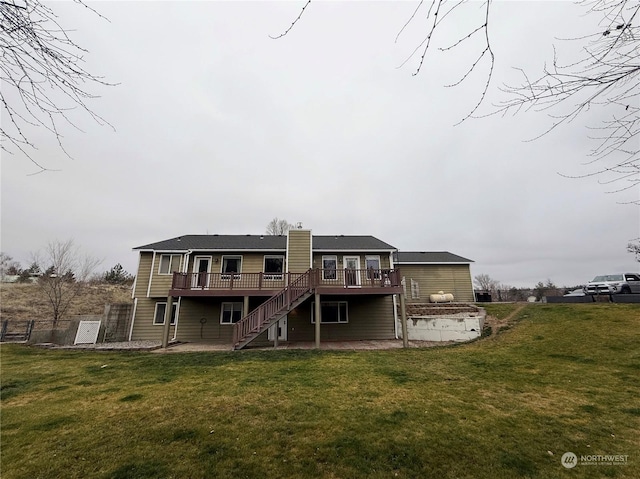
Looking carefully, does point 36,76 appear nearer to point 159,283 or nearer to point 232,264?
point 232,264

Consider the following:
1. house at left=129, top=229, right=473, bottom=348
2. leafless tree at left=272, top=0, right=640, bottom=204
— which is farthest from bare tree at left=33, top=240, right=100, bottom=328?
leafless tree at left=272, top=0, right=640, bottom=204

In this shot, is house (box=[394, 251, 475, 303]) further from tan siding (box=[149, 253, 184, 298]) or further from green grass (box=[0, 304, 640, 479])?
tan siding (box=[149, 253, 184, 298])

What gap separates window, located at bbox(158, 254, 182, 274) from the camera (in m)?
16.6

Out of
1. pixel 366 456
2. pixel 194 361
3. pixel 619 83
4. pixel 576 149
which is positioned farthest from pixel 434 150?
pixel 194 361

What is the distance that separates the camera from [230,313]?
16047 mm

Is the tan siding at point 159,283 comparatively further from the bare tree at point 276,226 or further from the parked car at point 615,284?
the parked car at point 615,284

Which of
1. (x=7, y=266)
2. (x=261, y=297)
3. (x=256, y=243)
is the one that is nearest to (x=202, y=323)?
(x=261, y=297)

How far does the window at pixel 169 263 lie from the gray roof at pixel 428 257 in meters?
15.0

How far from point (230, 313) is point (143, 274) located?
19.5 ft

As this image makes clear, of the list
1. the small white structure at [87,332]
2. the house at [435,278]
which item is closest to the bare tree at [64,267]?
the small white structure at [87,332]

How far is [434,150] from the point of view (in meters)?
12.3

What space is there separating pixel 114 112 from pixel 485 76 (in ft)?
12.4

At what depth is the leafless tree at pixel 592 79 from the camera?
1970mm

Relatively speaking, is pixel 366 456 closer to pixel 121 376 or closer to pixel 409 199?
pixel 121 376
